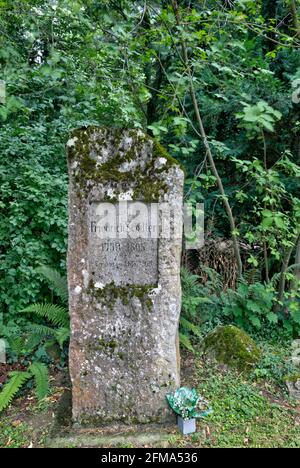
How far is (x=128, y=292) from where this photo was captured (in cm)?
291

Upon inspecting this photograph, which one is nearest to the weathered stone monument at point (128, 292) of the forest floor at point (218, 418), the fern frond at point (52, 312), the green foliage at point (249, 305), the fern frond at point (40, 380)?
the forest floor at point (218, 418)

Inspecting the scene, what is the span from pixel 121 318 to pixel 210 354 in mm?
1379

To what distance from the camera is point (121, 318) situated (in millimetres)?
2912

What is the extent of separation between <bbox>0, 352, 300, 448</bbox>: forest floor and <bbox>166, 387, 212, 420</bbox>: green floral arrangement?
5.0 inches

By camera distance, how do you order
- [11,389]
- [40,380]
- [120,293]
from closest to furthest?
[120,293] → [11,389] → [40,380]

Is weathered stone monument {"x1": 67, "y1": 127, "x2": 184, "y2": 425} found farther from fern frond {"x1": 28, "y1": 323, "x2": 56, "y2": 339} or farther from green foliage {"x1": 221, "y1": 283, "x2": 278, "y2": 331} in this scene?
green foliage {"x1": 221, "y1": 283, "x2": 278, "y2": 331}

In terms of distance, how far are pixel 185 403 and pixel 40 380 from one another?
1.34 metres

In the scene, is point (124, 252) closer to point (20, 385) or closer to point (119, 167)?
point (119, 167)

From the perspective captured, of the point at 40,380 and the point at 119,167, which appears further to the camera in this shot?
the point at 40,380

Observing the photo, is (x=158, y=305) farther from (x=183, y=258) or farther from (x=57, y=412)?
(x=183, y=258)

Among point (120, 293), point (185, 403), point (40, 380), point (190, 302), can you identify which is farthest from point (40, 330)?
point (185, 403)

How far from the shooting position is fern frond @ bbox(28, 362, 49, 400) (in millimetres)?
3128

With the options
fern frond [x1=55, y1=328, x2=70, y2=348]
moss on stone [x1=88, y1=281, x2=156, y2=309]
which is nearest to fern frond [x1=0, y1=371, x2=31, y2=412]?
fern frond [x1=55, y1=328, x2=70, y2=348]
